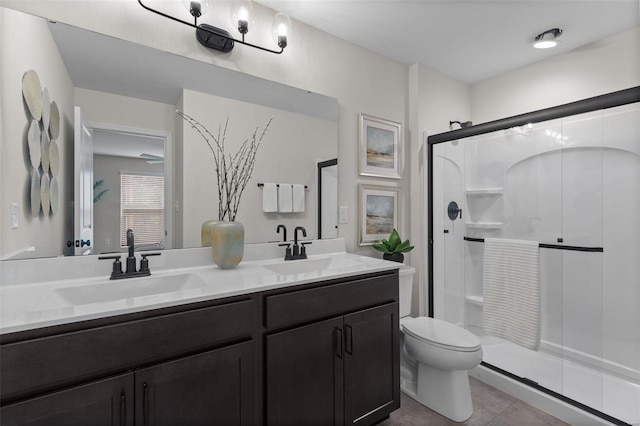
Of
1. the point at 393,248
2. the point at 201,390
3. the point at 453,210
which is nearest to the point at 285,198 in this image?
the point at 393,248

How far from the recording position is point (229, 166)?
71.0 inches

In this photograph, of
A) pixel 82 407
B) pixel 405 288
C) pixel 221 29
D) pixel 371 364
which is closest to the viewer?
pixel 82 407

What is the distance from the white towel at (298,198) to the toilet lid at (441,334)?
3.29ft

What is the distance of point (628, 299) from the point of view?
2.17 m

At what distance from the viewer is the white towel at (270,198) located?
1917 millimetres

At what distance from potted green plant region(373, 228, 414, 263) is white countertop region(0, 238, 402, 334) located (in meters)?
0.55

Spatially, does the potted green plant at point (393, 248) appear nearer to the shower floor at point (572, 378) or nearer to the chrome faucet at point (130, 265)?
the shower floor at point (572, 378)

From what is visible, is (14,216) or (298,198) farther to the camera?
(298,198)

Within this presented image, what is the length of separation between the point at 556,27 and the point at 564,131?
27.2 inches

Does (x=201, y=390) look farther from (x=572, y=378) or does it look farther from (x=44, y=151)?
(x=572, y=378)

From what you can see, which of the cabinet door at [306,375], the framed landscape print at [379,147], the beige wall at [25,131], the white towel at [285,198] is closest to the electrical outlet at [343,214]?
the framed landscape print at [379,147]

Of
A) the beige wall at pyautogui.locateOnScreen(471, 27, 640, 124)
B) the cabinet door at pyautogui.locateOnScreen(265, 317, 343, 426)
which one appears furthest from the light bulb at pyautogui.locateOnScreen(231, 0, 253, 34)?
the beige wall at pyautogui.locateOnScreen(471, 27, 640, 124)

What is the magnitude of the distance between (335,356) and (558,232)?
75.7 inches

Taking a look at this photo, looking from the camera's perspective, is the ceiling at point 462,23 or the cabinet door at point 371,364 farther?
the ceiling at point 462,23
